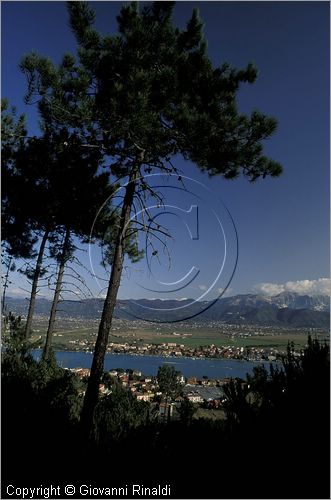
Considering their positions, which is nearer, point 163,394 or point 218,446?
point 218,446

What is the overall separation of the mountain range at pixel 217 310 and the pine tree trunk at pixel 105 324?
0.63m

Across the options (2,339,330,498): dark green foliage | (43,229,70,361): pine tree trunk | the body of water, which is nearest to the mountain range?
(43,229,70,361): pine tree trunk

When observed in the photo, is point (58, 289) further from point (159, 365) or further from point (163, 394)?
point (159, 365)

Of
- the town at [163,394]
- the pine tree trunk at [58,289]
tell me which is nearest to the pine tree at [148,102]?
the pine tree trunk at [58,289]

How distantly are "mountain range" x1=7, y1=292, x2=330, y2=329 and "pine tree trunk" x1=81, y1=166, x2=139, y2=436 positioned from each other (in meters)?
0.63

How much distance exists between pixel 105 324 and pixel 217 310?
347 ft

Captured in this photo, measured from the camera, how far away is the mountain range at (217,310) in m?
8.47

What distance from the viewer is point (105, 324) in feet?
23.6

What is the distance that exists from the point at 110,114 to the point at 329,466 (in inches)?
268

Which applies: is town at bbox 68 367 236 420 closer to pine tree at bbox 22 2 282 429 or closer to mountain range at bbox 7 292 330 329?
mountain range at bbox 7 292 330 329

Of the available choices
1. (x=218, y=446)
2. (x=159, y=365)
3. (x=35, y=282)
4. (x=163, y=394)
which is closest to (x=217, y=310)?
(x=159, y=365)

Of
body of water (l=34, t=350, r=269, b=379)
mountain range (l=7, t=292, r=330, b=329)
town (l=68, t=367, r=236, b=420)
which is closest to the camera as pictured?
mountain range (l=7, t=292, r=330, b=329)

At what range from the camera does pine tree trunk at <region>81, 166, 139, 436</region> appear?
6.68 meters

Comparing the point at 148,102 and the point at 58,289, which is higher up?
the point at 148,102
